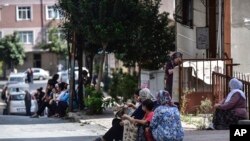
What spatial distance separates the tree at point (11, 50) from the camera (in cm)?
7298

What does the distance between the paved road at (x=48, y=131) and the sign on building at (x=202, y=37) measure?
487 centimetres

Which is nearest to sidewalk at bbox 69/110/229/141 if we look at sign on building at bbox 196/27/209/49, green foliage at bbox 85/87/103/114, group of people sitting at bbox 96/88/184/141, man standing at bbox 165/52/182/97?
green foliage at bbox 85/87/103/114

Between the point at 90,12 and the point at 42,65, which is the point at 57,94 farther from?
the point at 42,65

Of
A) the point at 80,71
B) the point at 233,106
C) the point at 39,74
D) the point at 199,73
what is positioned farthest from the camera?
the point at 39,74

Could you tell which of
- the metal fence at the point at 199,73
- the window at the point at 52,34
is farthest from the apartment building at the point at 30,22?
the metal fence at the point at 199,73

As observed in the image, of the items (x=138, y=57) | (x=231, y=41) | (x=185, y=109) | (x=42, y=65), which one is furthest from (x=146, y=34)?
(x=42, y=65)

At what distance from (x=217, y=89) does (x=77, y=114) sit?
6.15m

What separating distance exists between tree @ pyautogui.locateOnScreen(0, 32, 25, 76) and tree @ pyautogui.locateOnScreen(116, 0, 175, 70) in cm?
4752

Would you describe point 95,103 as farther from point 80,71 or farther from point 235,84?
point 235,84

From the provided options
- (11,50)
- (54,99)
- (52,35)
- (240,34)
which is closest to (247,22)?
(240,34)

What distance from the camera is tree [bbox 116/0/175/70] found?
926 inches

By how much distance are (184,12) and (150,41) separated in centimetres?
230

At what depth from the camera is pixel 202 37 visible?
21922 mm

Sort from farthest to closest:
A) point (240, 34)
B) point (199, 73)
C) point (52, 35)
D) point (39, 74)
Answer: point (52, 35), point (39, 74), point (240, 34), point (199, 73)
